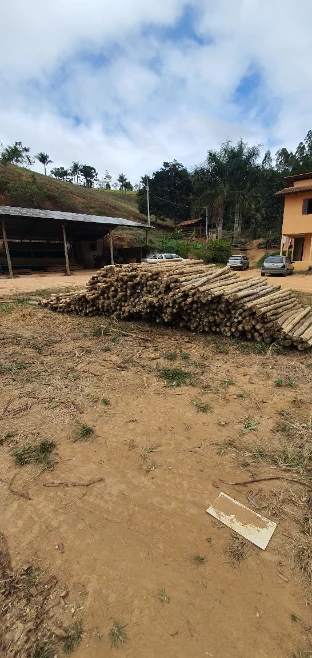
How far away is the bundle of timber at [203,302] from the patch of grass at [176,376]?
1940 millimetres

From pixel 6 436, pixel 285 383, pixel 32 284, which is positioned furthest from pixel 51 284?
pixel 285 383

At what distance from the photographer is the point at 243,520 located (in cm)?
241

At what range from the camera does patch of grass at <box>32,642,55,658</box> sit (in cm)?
165

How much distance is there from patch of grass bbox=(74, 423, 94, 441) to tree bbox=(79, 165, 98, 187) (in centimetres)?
7993

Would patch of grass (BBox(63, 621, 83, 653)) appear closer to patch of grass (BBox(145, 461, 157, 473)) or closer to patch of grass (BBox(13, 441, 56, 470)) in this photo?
patch of grass (BBox(145, 461, 157, 473))

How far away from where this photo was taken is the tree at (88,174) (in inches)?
2840

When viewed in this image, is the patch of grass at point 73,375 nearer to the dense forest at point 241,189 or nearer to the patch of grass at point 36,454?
the patch of grass at point 36,454

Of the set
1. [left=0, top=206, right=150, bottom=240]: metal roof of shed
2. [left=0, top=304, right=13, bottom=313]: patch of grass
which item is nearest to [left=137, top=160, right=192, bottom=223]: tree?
[left=0, top=206, right=150, bottom=240]: metal roof of shed

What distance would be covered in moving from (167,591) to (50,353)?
466cm

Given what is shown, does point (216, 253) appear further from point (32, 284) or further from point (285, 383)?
point (285, 383)

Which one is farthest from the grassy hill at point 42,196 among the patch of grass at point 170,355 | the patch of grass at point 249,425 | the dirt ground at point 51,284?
the patch of grass at point 249,425

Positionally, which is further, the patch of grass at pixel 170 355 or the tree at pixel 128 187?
the tree at pixel 128 187

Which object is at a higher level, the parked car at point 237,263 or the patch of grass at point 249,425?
the parked car at point 237,263

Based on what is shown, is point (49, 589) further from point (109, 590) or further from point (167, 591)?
point (167, 591)
